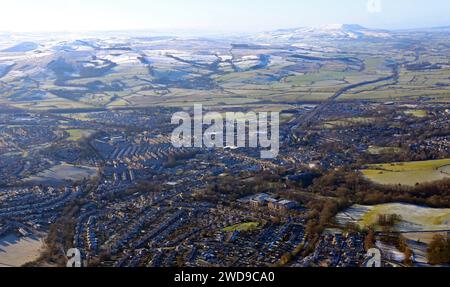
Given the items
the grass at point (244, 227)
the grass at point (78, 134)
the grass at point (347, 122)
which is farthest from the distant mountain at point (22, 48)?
the grass at point (244, 227)

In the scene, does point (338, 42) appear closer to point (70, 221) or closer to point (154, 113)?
point (154, 113)

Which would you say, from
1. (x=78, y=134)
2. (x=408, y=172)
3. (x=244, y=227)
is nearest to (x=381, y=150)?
(x=408, y=172)

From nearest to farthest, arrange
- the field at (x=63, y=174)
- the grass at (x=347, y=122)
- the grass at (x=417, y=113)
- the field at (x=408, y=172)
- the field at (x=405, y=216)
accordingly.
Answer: the field at (x=405, y=216)
the field at (x=408, y=172)
the field at (x=63, y=174)
the grass at (x=347, y=122)
the grass at (x=417, y=113)

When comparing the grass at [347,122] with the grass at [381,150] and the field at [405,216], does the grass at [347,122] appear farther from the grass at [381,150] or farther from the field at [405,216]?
the field at [405,216]

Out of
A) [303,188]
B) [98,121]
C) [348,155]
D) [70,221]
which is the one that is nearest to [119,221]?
[70,221]

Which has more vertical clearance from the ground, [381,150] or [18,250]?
[381,150]

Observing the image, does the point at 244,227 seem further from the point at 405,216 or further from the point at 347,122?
the point at 347,122
